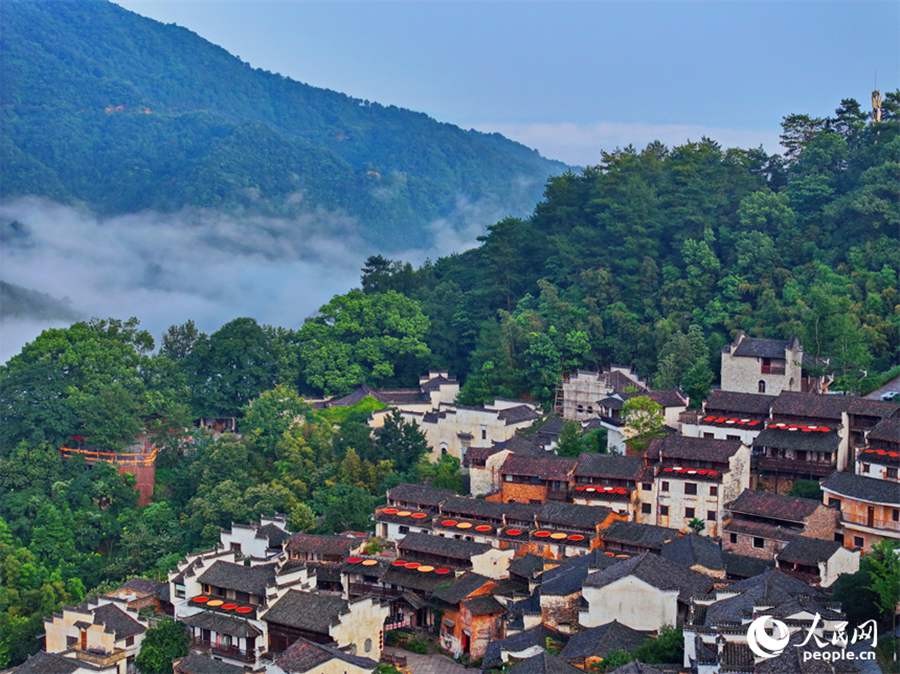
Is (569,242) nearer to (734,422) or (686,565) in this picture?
(734,422)

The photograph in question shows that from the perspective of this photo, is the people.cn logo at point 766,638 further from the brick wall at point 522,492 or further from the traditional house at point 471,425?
the traditional house at point 471,425

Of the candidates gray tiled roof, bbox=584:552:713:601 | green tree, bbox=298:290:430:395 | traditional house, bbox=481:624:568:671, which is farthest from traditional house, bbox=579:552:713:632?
green tree, bbox=298:290:430:395

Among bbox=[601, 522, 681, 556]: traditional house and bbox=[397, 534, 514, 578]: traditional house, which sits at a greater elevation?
bbox=[601, 522, 681, 556]: traditional house

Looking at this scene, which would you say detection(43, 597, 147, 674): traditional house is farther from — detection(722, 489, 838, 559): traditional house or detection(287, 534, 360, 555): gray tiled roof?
detection(722, 489, 838, 559): traditional house

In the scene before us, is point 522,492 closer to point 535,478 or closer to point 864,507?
point 535,478

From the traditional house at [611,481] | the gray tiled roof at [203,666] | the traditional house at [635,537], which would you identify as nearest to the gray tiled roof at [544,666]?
the traditional house at [635,537]
